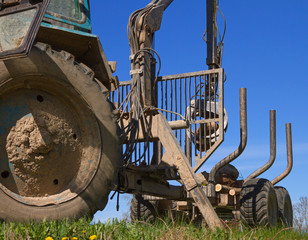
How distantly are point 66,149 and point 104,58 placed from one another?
920mm

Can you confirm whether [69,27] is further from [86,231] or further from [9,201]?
[86,231]

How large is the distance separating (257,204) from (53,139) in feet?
A: 12.1

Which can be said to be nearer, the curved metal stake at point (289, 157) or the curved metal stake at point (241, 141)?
the curved metal stake at point (241, 141)

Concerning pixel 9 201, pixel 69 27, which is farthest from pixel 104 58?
pixel 9 201

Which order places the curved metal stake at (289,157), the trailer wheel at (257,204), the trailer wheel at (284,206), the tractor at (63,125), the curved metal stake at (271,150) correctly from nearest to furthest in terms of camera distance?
the tractor at (63,125), the trailer wheel at (257,204), the trailer wheel at (284,206), the curved metal stake at (271,150), the curved metal stake at (289,157)

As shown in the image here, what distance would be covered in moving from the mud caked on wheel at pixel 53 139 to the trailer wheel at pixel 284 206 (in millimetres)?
4129

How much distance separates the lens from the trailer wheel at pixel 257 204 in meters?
6.54

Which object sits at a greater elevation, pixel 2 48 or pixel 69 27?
pixel 69 27

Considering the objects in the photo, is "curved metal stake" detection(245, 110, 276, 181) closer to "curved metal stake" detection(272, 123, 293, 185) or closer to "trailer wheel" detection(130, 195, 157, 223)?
"curved metal stake" detection(272, 123, 293, 185)

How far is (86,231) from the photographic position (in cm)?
321

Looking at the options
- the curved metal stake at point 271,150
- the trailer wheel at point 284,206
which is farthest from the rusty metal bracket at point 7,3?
the trailer wheel at point 284,206

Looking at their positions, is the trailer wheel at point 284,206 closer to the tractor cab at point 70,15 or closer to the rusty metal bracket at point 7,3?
the tractor cab at point 70,15

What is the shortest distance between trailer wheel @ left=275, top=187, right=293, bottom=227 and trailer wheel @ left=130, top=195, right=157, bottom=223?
6.53 ft

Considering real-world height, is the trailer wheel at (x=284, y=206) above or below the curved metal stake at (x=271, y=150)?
below
